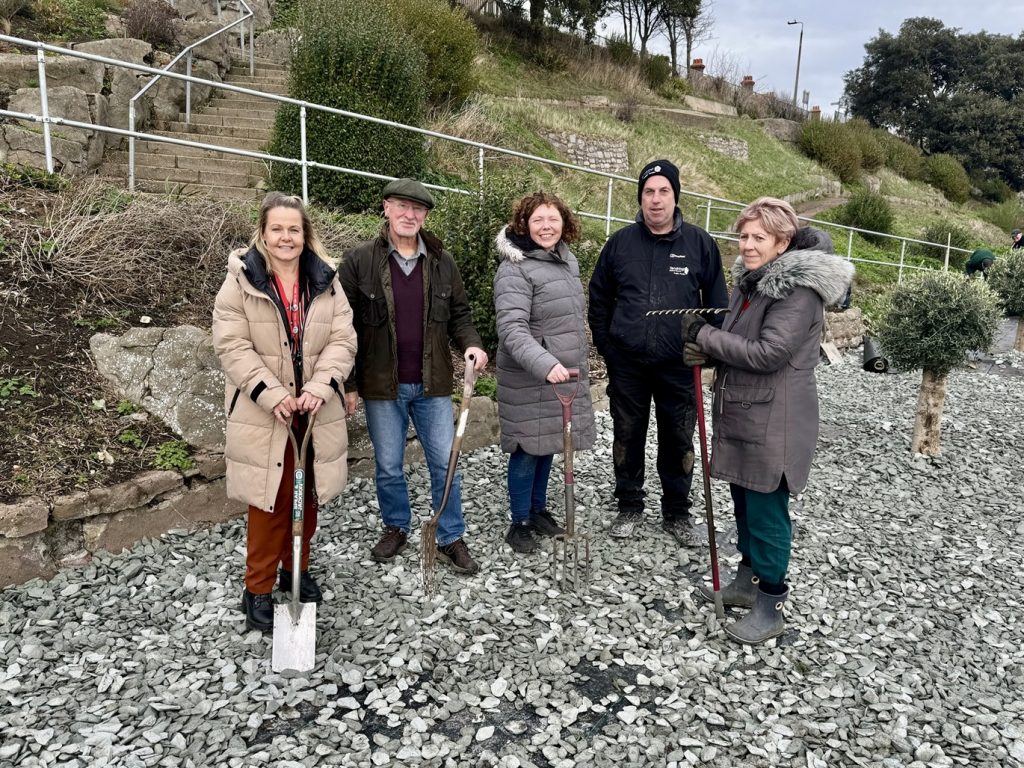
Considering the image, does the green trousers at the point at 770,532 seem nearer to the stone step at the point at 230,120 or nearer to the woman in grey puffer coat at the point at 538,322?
the woman in grey puffer coat at the point at 538,322

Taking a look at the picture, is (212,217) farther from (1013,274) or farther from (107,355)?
(1013,274)

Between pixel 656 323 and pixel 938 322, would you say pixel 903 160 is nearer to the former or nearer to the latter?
pixel 938 322

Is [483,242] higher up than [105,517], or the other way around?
[483,242]

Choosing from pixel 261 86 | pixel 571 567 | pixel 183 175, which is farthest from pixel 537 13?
pixel 571 567

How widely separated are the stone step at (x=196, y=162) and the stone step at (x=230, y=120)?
1222mm

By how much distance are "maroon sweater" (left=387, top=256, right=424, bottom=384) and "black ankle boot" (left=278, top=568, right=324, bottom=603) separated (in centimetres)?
106

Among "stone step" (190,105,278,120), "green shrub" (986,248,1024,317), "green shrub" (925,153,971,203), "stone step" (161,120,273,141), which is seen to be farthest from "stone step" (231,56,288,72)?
"green shrub" (925,153,971,203)

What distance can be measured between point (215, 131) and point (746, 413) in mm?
9072

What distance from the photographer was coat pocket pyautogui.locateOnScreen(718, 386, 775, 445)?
3029 millimetres

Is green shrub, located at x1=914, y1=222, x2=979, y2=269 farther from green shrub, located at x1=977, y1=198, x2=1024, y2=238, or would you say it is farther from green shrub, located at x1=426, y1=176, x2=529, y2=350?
green shrub, located at x1=426, y1=176, x2=529, y2=350

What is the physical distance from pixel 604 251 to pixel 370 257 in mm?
1386

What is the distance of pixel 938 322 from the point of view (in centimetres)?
580

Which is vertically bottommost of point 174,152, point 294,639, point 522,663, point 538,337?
point 522,663

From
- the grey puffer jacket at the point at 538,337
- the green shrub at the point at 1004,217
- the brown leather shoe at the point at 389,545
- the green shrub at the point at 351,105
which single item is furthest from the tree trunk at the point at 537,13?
the brown leather shoe at the point at 389,545
